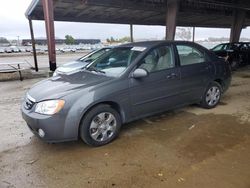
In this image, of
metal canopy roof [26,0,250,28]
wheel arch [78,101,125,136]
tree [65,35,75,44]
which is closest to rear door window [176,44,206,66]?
wheel arch [78,101,125,136]

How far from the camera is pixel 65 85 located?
3.50m

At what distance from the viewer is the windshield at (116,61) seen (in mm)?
3843

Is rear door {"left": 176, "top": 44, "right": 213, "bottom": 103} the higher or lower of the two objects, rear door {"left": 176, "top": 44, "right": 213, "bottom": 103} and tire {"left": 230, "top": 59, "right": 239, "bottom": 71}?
the higher

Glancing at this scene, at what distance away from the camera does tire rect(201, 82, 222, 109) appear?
16.3 feet

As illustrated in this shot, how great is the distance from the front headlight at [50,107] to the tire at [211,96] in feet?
10.4

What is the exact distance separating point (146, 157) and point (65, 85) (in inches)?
63.1

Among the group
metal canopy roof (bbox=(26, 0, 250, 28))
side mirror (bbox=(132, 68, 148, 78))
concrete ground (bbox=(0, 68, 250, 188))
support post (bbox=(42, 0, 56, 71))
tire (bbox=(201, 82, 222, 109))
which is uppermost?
metal canopy roof (bbox=(26, 0, 250, 28))

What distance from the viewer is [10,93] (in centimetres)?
722

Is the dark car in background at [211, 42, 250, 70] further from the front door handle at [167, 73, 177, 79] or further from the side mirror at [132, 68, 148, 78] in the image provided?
the side mirror at [132, 68, 148, 78]

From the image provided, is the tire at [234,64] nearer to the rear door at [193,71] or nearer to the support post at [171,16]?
the support post at [171,16]

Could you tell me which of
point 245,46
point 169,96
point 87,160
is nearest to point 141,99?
point 169,96

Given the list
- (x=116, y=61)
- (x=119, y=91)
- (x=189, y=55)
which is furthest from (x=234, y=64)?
(x=119, y=91)

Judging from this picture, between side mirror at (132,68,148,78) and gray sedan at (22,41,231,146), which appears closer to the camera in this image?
gray sedan at (22,41,231,146)

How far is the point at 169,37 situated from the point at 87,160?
460 inches
